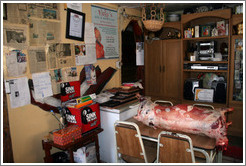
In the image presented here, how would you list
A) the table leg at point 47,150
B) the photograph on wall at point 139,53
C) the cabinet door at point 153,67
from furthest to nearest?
the photograph on wall at point 139,53, the cabinet door at point 153,67, the table leg at point 47,150

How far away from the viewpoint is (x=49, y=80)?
99.0 inches

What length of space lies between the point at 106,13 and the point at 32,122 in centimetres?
200

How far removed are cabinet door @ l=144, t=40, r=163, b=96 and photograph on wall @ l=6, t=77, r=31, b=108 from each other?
270 centimetres

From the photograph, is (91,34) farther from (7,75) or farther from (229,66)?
(229,66)

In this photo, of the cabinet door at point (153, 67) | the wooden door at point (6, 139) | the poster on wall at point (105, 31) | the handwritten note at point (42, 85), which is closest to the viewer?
the wooden door at point (6, 139)

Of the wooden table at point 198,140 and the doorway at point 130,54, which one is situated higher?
the doorway at point 130,54

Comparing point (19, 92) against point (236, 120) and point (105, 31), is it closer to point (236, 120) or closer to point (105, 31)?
point (105, 31)

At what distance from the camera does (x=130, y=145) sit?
2.03m

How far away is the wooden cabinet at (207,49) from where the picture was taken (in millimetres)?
3645

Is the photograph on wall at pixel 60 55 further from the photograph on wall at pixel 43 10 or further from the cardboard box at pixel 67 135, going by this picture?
the cardboard box at pixel 67 135

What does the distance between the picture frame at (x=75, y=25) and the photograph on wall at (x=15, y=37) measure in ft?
1.97

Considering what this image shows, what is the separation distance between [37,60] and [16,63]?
247 millimetres

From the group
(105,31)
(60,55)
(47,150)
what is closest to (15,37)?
(60,55)

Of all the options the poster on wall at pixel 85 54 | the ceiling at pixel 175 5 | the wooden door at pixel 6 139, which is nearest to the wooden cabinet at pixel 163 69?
the ceiling at pixel 175 5
